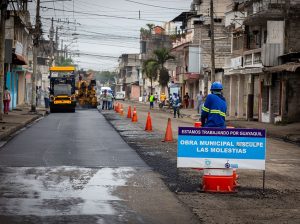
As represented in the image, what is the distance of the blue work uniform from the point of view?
1327 centimetres

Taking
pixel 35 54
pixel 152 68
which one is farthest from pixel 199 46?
pixel 35 54

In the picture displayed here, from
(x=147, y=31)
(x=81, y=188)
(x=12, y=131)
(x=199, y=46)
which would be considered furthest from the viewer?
(x=147, y=31)

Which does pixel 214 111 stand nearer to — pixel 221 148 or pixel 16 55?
pixel 221 148

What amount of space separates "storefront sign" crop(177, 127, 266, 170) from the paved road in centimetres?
83

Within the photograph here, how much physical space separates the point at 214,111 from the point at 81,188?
291 cm

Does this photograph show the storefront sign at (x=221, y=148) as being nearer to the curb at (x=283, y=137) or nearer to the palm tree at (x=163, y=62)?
the curb at (x=283, y=137)

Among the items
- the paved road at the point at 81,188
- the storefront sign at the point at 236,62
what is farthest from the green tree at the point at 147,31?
the paved road at the point at 81,188

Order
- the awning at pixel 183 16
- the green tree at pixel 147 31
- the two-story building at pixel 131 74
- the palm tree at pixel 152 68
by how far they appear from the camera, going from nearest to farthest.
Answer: the awning at pixel 183 16
the palm tree at pixel 152 68
the green tree at pixel 147 31
the two-story building at pixel 131 74

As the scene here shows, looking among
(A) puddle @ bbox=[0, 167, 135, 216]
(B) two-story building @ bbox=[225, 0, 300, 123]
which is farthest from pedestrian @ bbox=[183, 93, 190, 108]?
(A) puddle @ bbox=[0, 167, 135, 216]

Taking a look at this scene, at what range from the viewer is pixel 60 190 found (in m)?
12.1

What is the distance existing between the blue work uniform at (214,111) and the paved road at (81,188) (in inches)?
60.1

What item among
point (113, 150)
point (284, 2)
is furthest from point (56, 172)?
point (284, 2)

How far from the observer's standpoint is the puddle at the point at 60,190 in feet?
33.1

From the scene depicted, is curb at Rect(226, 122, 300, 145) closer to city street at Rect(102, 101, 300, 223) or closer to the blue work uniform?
city street at Rect(102, 101, 300, 223)
